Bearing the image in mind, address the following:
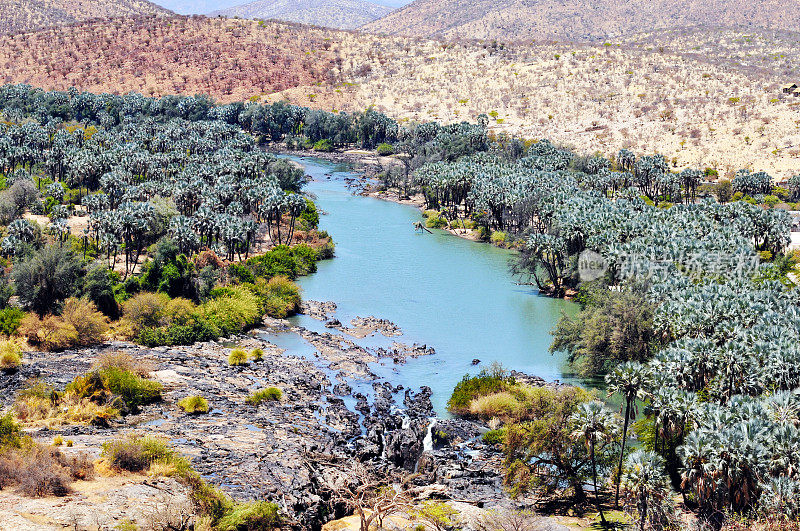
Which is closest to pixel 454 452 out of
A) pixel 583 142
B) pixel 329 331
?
pixel 329 331

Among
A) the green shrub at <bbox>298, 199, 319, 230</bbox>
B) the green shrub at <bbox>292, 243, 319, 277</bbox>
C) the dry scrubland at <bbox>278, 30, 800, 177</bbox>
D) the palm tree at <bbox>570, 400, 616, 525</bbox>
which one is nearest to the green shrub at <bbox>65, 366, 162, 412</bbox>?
the palm tree at <bbox>570, 400, 616, 525</bbox>

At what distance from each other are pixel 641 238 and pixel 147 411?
47.8m

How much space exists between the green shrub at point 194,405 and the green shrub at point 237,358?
413 inches

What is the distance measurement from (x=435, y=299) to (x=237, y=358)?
86.1 ft

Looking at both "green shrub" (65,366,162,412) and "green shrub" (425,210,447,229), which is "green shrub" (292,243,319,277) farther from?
"green shrub" (65,366,162,412)

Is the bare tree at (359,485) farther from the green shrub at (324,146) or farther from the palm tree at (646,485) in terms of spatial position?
the green shrub at (324,146)

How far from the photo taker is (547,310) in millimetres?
81000

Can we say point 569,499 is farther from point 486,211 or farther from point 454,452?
point 486,211

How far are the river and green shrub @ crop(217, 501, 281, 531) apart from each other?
20419mm

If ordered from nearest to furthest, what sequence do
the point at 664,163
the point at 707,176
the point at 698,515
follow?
1. the point at 698,515
2. the point at 664,163
3. the point at 707,176

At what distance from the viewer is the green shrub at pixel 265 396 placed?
183ft

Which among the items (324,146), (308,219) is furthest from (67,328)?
(324,146)

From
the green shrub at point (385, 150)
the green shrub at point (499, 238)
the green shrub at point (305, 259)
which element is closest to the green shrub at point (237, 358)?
the green shrub at point (305, 259)

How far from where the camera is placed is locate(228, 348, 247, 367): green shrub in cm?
6400
